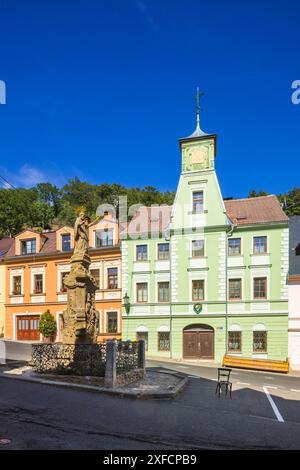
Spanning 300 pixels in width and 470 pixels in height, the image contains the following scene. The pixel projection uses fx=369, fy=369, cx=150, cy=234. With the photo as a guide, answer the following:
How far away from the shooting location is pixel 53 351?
14945mm

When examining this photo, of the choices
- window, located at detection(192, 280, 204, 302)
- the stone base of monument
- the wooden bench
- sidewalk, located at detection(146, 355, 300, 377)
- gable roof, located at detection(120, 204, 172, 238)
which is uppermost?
gable roof, located at detection(120, 204, 172, 238)

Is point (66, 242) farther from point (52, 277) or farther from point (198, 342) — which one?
point (198, 342)

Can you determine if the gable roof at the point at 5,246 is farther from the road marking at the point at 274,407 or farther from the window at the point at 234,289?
the road marking at the point at 274,407

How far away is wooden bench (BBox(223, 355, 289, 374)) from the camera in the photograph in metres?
23.3

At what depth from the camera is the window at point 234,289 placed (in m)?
27.2

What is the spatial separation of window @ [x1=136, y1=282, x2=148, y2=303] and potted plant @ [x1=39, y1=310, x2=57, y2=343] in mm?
7927

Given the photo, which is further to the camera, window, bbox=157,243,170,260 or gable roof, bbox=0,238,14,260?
gable roof, bbox=0,238,14,260

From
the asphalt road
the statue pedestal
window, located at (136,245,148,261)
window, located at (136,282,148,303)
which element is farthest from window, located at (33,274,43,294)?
the asphalt road

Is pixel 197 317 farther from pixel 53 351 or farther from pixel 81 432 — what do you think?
pixel 81 432

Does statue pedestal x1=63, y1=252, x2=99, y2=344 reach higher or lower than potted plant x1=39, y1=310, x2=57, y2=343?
higher

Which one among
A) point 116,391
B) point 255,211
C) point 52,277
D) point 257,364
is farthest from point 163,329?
point 116,391

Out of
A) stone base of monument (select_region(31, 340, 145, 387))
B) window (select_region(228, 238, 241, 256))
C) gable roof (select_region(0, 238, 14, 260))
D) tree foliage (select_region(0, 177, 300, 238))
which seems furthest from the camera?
tree foliage (select_region(0, 177, 300, 238))

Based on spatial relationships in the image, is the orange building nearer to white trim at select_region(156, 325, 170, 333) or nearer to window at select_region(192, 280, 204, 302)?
white trim at select_region(156, 325, 170, 333)
